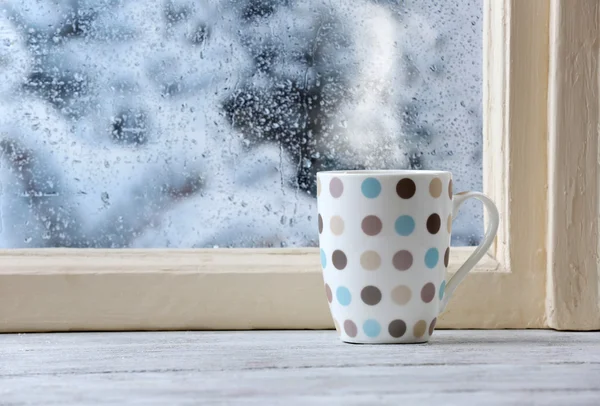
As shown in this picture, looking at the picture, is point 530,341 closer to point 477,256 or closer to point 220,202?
point 477,256

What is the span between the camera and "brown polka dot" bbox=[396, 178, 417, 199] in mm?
672

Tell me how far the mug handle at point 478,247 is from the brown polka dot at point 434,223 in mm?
34

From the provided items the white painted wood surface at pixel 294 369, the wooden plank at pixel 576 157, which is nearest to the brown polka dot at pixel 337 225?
the white painted wood surface at pixel 294 369

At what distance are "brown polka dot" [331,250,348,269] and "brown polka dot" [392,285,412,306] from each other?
5 centimetres

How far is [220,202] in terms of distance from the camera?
2.74 ft

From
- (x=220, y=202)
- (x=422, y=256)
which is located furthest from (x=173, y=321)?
(x=422, y=256)

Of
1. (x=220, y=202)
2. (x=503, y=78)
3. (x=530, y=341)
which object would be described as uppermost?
(x=503, y=78)

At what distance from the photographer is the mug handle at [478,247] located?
72cm

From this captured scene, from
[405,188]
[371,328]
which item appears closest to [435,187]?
[405,188]

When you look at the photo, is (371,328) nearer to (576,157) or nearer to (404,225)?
(404,225)

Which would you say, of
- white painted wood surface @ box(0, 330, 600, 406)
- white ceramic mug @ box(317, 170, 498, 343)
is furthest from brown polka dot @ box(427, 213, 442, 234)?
white painted wood surface @ box(0, 330, 600, 406)

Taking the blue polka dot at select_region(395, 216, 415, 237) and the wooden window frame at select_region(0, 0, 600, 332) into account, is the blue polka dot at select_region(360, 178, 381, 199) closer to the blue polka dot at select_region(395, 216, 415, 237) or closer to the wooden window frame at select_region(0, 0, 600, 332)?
the blue polka dot at select_region(395, 216, 415, 237)

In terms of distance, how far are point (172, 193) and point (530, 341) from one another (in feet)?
1.28

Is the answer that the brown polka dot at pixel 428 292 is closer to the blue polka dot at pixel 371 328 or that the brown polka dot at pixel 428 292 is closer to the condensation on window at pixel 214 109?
the blue polka dot at pixel 371 328
